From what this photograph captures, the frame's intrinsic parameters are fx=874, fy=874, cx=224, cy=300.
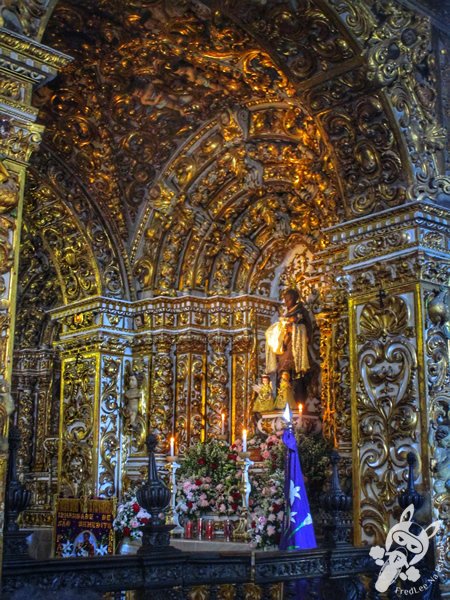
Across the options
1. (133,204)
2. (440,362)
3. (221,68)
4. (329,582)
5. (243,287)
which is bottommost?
(329,582)

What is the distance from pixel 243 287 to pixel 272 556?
5.61m

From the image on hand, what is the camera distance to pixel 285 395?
441 inches

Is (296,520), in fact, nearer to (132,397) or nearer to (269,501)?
(269,501)

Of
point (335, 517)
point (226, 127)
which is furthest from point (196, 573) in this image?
point (226, 127)

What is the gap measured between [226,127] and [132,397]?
12.8 feet

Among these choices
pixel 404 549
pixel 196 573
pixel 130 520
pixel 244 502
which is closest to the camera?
pixel 196 573

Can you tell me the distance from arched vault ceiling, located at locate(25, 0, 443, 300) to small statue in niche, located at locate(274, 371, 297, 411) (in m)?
1.60

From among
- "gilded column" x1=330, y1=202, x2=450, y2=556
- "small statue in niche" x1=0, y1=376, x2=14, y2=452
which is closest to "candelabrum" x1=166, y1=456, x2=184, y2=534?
"gilded column" x1=330, y1=202, x2=450, y2=556

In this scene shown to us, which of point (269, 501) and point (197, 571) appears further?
point (269, 501)

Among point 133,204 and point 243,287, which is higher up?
point 133,204

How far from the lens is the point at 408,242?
347 inches

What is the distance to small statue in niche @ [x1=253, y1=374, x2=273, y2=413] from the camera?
11.3 metres

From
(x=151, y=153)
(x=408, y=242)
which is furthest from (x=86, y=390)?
(x=408, y=242)

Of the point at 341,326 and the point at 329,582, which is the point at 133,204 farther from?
the point at 329,582
